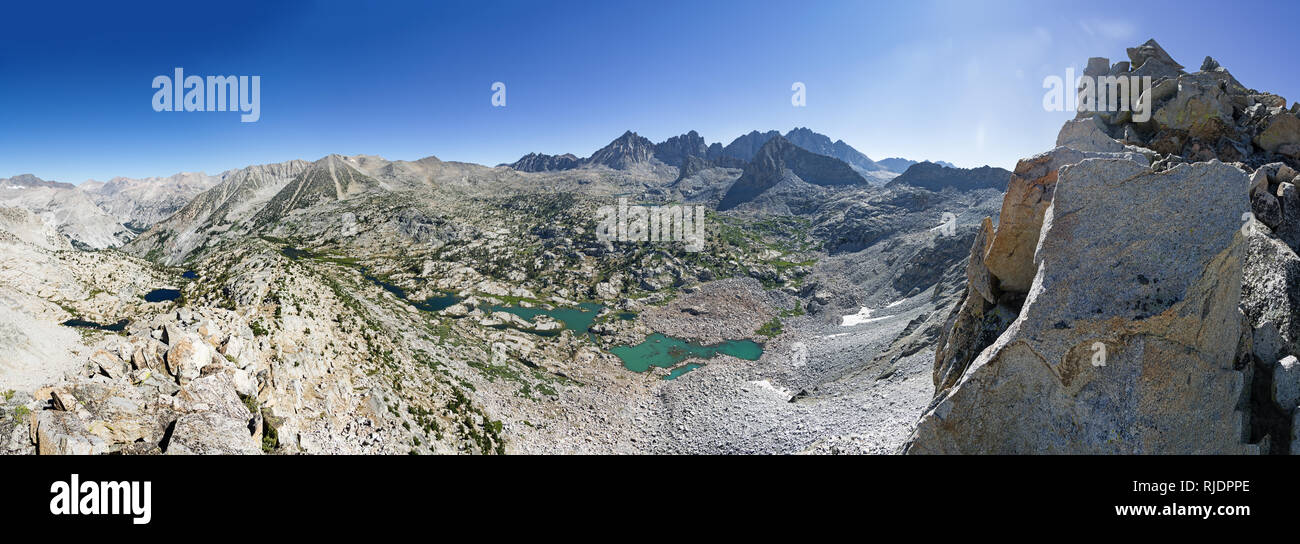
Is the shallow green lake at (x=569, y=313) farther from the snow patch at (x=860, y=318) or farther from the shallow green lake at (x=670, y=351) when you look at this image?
the snow patch at (x=860, y=318)

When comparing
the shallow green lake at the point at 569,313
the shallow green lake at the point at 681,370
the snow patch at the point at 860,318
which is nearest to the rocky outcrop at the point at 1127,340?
the shallow green lake at the point at 681,370

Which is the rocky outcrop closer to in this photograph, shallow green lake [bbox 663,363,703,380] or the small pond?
shallow green lake [bbox 663,363,703,380]

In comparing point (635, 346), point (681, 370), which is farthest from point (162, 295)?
point (681, 370)

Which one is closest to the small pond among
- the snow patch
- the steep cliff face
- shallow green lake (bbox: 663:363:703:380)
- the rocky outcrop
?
shallow green lake (bbox: 663:363:703:380)

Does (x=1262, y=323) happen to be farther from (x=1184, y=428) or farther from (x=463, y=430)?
(x=463, y=430)

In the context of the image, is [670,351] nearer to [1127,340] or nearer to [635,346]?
[635,346]

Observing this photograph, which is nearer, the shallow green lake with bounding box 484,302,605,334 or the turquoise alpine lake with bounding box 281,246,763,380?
the turquoise alpine lake with bounding box 281,246,763,380

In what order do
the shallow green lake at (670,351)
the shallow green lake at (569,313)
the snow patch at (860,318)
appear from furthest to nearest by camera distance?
the shallow green lake at (569,313) < the snow patch at (860,318) < the shallow green lake at (670,351)

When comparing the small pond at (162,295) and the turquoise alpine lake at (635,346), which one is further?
the turquoise alpine lake at (635,346)
